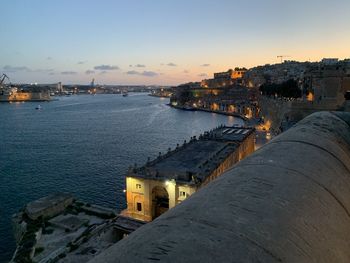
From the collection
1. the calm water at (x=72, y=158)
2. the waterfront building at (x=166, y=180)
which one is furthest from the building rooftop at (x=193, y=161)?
the calm water at (x=72, y=158)

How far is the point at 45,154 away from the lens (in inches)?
1898

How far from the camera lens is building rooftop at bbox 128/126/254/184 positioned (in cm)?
2177

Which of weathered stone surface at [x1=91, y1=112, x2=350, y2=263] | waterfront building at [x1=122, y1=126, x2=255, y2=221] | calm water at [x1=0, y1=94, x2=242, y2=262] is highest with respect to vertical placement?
weathered stone surface at [x1=91, y1=112, x2=350, y2=263]

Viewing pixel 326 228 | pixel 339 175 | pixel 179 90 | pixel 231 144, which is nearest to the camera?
pixel 326 228

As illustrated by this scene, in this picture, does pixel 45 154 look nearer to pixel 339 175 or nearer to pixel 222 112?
pixel 339 175

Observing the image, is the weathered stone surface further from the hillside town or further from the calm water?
the calm water

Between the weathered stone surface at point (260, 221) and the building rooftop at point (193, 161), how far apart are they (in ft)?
60.9

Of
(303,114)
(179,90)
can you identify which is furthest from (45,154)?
(179,90)

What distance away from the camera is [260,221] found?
1.77m

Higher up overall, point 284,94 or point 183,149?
point 284,94

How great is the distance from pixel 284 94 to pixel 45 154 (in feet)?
162

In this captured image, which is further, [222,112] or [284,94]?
[222,112]

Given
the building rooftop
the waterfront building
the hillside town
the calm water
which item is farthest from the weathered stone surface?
the calm water

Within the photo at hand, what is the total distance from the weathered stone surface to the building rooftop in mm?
18560
